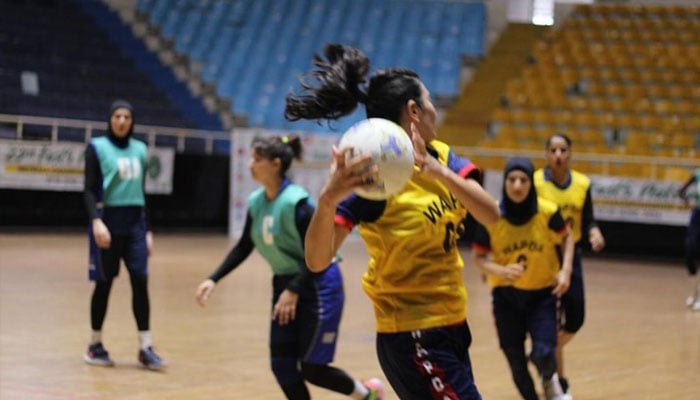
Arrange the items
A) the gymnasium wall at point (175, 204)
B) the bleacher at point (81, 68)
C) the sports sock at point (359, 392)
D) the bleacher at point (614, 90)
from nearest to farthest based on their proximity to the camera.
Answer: the sports sock at point (359, 392) < the gymnasium wall at point (175, 204) < the bleacher at point (614, 90) < the bleacher at point (81, 68)

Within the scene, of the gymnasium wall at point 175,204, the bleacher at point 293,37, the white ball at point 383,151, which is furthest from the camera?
the bleacher at point 293,37

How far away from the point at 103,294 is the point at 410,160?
5.82 m

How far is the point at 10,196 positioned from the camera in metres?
20.7

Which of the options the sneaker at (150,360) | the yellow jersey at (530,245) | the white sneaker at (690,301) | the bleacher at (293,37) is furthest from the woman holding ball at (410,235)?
the bleacher at (293,37)

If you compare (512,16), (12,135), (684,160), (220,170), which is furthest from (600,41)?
(12,135)

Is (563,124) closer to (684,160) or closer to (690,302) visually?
(684,160)

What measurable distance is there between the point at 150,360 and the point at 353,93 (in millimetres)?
4897

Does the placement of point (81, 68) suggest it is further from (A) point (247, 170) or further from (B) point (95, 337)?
(B) point (95, 337)

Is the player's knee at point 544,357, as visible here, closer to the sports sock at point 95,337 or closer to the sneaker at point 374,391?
the sneaker at point 374,391

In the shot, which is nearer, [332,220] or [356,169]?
[356,169]

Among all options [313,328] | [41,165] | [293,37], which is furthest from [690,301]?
[293,37]

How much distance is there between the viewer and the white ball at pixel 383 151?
3.22 m

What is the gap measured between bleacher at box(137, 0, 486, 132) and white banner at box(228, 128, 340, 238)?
374 centimetres

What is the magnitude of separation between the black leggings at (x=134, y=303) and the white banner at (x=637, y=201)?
42.7 ft
